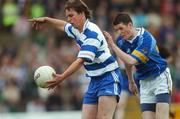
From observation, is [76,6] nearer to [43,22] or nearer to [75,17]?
[75,17]

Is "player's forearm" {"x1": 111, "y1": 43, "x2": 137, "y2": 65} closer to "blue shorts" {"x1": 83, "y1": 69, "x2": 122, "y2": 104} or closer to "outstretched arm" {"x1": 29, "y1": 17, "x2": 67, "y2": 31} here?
"blue shorts" {"x1": 83, "y1": 69, "x2": 122, "y2": 104}

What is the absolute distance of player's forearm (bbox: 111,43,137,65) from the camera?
11414mm

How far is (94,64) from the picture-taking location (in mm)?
11547

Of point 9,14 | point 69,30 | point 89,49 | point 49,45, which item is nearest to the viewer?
point 89,49

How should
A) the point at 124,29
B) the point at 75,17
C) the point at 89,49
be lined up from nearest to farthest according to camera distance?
the point at 89,49
the point at 75,17
the point at 124,29

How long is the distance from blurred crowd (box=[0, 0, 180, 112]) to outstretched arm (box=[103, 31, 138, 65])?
793 centimetres

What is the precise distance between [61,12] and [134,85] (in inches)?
390

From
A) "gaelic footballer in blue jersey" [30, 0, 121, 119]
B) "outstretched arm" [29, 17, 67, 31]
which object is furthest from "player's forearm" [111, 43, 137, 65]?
"outstretched arm" [29, 17, 67, 31]

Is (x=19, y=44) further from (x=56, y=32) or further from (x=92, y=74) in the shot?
(x=92, y=74)

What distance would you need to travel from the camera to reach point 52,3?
2272 cm

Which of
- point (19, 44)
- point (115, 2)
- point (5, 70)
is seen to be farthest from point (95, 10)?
point (5, 70)

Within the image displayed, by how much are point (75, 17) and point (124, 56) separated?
36.0 inches

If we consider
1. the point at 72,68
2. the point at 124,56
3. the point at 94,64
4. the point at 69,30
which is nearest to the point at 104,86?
the point at 94,64

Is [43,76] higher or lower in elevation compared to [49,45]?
lower
